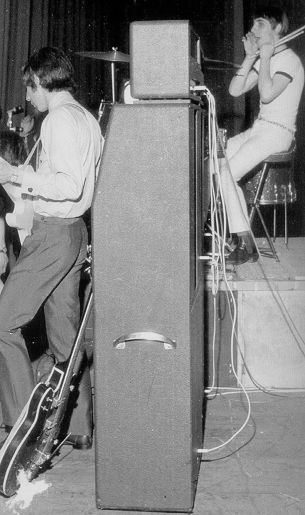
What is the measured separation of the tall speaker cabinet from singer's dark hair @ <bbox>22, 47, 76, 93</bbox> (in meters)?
0.73

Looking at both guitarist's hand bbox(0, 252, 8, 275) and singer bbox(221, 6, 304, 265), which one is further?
singer bbox(221, 6, 304, 265)

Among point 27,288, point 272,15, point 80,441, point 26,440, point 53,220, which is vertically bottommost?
point 80,441

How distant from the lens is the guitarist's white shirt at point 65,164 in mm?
2922

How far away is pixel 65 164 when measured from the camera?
2914mm

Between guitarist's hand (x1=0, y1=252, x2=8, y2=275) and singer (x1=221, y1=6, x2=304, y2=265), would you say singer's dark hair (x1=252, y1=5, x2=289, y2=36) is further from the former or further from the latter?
guitarist's hand (x1=0, y1=252, x2=8, y2=275)

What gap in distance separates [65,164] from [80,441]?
120 centimetres

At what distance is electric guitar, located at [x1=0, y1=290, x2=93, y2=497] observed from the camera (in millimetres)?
2771

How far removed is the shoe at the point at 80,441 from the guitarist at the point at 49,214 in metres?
0.32

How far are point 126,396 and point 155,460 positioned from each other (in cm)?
23

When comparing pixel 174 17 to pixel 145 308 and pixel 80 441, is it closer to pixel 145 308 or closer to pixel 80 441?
pixel 80 441

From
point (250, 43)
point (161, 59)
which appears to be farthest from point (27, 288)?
point (250, 43)

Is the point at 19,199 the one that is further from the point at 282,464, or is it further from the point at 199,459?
the point at 282,464

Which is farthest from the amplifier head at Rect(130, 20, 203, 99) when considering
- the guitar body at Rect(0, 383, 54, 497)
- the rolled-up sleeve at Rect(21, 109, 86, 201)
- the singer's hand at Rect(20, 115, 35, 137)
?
the singer's hand at Rect(20, 115, 35, 137)

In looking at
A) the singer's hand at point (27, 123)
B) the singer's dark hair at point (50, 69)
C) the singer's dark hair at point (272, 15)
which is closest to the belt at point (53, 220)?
the singer's dark hair at point (50, 69)
